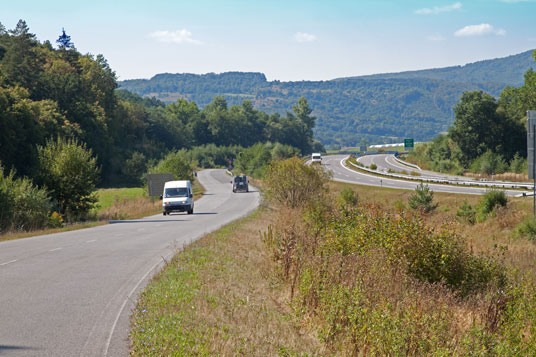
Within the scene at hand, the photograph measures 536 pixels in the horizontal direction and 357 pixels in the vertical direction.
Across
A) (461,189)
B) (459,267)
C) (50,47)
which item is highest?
(50,47)

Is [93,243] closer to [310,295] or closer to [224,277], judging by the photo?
[224,277]

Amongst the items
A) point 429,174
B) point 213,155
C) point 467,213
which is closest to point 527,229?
point 467,213

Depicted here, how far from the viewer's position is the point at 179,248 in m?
19.9

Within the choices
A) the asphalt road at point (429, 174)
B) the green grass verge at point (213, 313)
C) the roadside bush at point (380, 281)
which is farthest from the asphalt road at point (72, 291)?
the asphalt road at point (429, 174)

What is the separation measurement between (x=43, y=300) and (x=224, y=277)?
398 centimetres


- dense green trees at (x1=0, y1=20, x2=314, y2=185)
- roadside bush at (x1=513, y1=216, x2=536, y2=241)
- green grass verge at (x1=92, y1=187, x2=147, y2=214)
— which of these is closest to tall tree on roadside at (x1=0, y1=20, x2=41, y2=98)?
dense green trees at (x1=0, y1=20, x2=314, y2=185)

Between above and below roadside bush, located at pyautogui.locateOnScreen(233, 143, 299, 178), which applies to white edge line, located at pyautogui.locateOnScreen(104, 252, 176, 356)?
above

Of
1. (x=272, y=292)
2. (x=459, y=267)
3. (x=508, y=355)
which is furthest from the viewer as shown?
(x=459, y=267)

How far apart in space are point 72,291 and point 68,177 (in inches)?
1147

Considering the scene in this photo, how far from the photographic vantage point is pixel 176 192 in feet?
146

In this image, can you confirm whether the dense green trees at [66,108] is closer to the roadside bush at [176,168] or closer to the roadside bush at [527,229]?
the roadside bush at [176,168]

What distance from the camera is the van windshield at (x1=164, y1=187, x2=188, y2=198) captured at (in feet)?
145

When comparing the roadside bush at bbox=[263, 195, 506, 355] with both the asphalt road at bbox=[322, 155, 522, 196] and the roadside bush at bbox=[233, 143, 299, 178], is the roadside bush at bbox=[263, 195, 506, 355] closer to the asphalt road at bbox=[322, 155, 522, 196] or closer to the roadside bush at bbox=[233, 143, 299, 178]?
the asphalt road at bbox=[322, 155, 522, 196]

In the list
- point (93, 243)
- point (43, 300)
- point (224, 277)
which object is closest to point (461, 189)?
point (93, 243)
